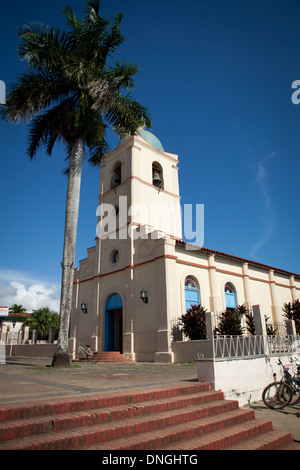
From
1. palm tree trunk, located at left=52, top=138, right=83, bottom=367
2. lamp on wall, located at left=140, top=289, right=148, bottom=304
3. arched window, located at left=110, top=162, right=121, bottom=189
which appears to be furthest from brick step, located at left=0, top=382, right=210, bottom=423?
arched window, located at left=110, top=162, right=121, bottom=189

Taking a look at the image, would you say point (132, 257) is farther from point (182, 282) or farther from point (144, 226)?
point (182, 282)

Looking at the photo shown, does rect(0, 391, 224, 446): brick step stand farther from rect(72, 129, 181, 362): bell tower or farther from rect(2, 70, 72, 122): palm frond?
rect(2, 70, 72, 122): palm frond

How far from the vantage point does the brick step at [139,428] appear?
353cm

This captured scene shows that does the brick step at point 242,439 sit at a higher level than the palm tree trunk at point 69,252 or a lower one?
lower

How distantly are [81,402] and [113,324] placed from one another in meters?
16.3

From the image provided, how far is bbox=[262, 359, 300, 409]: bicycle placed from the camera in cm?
725

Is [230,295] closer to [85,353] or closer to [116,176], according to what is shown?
[85,353]

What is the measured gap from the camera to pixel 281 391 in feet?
23.8

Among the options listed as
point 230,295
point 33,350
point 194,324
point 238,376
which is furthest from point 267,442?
point 33,350

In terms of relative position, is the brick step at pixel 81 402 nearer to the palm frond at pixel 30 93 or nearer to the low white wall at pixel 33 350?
the palm frond at pixel 30 93

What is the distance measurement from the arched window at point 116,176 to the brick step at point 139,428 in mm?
18669

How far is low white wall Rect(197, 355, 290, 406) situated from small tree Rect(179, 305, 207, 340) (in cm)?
610

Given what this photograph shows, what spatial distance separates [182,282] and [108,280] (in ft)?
18.5

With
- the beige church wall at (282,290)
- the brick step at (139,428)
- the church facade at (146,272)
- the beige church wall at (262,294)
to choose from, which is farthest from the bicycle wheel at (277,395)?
the beige church wall at (282,290)
